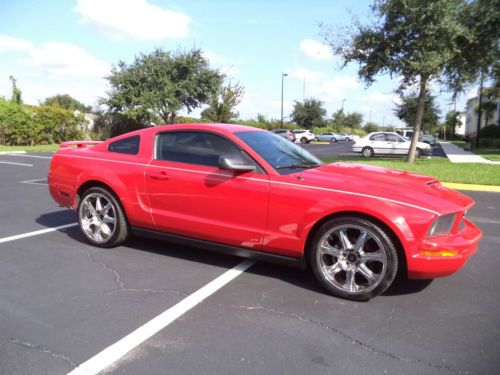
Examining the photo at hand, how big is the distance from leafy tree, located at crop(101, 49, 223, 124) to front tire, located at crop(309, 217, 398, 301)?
27904 millimetres

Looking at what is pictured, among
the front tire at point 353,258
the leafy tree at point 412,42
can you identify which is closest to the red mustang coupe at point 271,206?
the front tire at point 353,258

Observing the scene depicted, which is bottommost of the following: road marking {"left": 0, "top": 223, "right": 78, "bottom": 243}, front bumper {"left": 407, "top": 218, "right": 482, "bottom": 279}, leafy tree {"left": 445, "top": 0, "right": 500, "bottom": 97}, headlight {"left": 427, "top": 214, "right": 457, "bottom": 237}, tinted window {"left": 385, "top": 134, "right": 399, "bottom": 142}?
road marking {"left": 0, "top": 223, "right": 78, "bottom": 243}

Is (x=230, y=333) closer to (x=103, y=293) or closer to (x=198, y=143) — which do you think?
(x=103, y=293)

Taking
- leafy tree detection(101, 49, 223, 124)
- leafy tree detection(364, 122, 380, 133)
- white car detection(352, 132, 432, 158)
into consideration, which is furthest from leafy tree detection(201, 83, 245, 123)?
leafy tree detection(364, 122, 380, 133)

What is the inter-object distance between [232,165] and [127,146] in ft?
5.53

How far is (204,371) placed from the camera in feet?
8.50

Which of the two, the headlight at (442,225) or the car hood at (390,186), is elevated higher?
the car hood at (390,186)

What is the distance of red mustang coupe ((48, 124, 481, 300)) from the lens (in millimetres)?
3518

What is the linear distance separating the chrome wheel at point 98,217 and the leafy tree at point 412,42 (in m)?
12.2

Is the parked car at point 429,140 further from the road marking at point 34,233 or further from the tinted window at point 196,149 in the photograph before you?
the tinted window at point 196,149

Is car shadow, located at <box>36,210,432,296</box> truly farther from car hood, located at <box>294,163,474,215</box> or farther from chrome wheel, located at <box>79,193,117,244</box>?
car hood, located at <box>294,163,474,215</box>

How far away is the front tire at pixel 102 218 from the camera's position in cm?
490

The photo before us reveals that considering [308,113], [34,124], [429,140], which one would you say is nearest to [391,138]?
[34,124]

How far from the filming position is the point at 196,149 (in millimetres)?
4492
